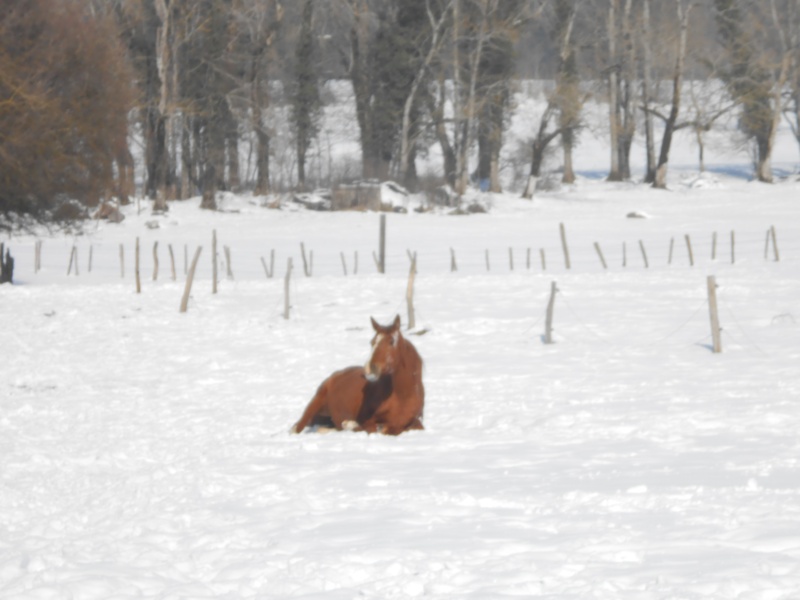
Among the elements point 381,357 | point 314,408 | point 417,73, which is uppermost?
point 417,73

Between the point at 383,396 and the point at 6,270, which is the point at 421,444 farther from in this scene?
the point at 6,270

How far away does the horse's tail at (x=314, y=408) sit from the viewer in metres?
12.2

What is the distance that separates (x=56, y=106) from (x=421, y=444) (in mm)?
21424

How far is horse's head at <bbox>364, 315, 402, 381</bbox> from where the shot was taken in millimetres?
10953

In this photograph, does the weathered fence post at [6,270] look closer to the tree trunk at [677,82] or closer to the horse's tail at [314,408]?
the horse's tail at [314,408]

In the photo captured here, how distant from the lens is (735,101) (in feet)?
190

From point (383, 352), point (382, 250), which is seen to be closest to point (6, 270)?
point (382, 250)

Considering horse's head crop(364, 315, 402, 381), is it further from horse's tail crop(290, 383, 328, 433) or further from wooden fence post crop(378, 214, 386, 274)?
wooden fence post crop(378, 214, 386, 274)

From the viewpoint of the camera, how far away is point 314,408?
40.4 feet

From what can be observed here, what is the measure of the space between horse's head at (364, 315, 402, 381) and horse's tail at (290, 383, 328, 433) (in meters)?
1.04

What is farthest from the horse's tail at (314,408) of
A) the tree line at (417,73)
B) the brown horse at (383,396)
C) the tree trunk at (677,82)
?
the tree trunk at (677,82)

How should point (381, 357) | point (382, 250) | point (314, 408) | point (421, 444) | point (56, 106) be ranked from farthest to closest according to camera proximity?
point (382, 250) → point (56, 106) → point (314, 408) → point (421, 444) → point (381, 357)

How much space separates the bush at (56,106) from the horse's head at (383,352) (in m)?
20.0

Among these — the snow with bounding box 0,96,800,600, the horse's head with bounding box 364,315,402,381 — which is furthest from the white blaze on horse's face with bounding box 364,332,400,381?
the snow with bounding box 0,96,800,600
